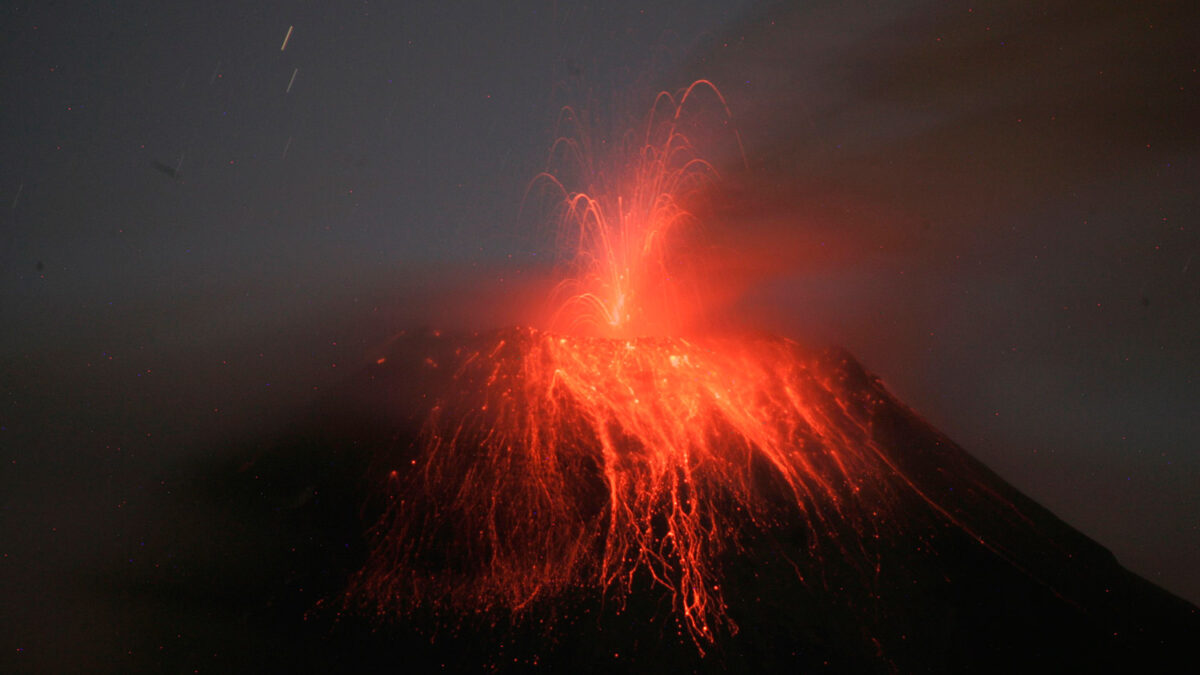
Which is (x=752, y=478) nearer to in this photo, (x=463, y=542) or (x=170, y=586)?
(x=463, y=542)

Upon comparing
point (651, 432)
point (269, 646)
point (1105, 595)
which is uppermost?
point (651, 432)

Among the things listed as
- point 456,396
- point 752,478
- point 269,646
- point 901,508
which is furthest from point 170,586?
point 901,508

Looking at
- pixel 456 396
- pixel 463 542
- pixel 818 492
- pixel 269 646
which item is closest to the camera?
pixel 269 646

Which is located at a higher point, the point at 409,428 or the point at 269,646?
the point at 409,428

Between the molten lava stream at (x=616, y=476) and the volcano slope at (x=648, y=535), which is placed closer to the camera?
the volcano slope at (x=648, y=535)

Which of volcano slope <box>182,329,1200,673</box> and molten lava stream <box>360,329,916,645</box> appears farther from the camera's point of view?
molten lava stream <box>360,329,916,645</box>

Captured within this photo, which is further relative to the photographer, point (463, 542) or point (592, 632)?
point (463, 542)

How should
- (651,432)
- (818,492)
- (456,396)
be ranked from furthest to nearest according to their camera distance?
1. (456,396)
2. (651,432)
3. (818,492)
